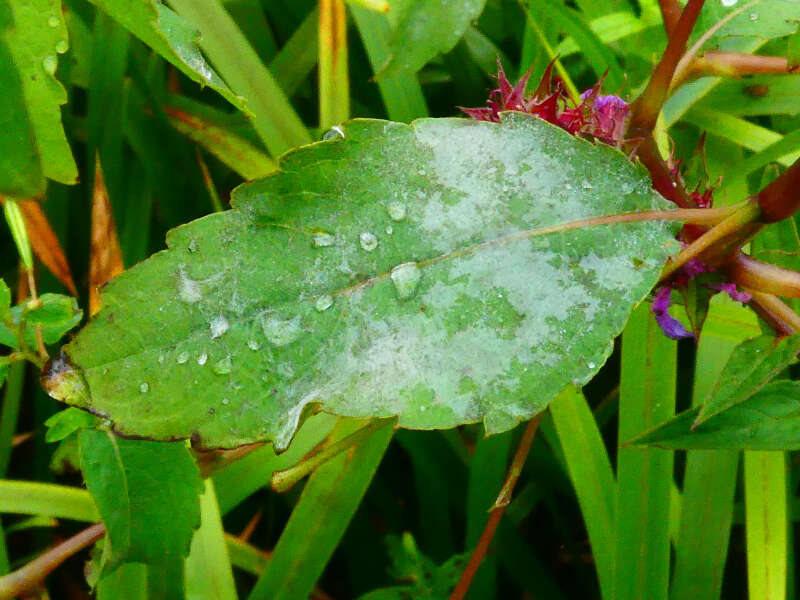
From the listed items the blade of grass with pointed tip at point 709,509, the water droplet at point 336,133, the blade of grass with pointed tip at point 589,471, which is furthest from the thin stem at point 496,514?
the water droplet at point 336,133

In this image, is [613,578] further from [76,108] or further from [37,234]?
[76,108]

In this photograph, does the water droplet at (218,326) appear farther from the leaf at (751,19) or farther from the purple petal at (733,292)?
the leaf at (751,19)

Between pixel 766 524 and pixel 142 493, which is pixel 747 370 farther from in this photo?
pixel 142 493

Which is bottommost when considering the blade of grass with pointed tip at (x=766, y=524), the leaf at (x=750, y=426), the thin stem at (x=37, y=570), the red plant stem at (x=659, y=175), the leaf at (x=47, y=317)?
the blade of grass with pointed tip at (x=766, y=524)

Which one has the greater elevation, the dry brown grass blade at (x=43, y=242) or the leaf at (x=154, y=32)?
the leaf at (x=154, y=32)

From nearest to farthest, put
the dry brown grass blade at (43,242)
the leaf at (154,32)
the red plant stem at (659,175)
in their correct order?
the leaf at (154,32), the red plant stem at (659,175), the dry brown grass blade at (43,242)

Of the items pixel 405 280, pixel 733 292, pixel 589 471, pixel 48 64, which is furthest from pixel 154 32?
pixel 589 471

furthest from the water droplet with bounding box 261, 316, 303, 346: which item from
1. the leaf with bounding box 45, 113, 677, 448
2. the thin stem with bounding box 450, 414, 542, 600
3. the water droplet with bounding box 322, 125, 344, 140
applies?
the thin stem with bounding box 450, 414, 542, 600

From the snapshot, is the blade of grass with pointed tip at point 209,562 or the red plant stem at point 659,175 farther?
the blade of grass with pointed tip at point 209,562
